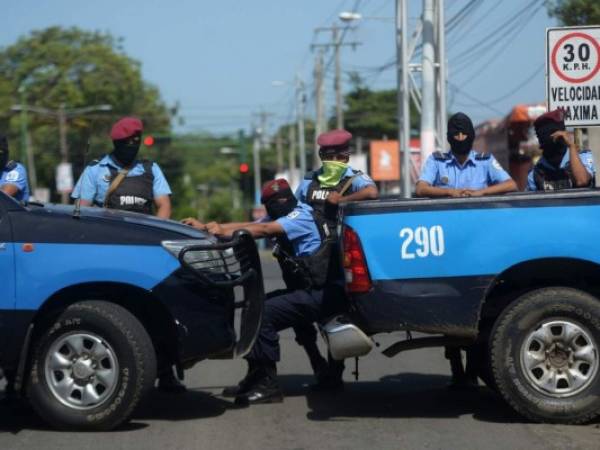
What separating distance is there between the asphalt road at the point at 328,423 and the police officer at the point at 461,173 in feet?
0.69

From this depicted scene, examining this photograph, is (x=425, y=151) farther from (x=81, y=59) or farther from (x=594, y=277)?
(x=81, y=59)

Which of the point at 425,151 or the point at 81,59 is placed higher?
the point at 81,59

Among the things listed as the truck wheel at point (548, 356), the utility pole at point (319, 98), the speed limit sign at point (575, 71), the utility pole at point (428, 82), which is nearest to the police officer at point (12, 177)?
the truck wheel at point (548, 356)

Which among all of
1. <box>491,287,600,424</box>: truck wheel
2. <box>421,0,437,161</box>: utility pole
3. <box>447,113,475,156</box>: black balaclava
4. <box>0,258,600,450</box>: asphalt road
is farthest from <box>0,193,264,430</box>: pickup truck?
<box>421,0,437,161</box>: utility pole

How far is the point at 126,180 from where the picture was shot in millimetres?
9086

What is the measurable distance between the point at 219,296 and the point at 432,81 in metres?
13.8

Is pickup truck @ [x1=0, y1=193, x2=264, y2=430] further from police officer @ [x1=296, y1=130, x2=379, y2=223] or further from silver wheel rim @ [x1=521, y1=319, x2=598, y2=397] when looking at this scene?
silver wheel rim @ [x1=521, y1=319, x2=598, y2=397]

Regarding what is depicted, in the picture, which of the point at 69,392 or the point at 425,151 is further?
the point at 425,151

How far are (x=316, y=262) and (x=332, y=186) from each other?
2.49 feet

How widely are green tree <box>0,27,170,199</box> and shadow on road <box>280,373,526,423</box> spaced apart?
49540mm

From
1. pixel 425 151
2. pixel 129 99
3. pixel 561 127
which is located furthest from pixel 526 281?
pixel 129 99

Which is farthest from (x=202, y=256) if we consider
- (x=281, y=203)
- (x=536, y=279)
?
(x=536, y=279)

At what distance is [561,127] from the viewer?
8.67 m

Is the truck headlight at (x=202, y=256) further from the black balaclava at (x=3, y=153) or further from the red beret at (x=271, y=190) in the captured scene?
the black balaclava at (x=3, y=153)
